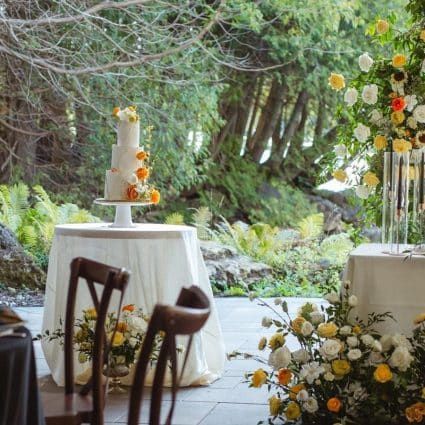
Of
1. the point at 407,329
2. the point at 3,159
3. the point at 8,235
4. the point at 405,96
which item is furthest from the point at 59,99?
the point at 407,329

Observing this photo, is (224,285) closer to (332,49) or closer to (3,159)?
(3,159)

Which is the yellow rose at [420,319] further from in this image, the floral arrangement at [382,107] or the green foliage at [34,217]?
the green foliage at [34,217]

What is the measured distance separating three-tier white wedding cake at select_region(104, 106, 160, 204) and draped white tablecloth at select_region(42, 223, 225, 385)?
7.6 inches

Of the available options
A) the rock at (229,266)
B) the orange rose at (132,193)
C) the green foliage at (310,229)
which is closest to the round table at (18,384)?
the orange rose at (132,193)

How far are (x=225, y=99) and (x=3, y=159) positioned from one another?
12.7 ft

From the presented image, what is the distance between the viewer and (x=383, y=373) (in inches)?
145

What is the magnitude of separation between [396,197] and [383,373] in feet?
2.85

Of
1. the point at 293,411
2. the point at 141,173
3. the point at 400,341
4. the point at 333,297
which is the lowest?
the point at 293,411

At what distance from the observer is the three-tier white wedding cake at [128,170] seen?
504 cm

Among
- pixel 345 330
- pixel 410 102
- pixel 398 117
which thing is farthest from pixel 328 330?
pixel 410 102

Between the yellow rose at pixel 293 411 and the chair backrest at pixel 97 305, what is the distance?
3.95ft

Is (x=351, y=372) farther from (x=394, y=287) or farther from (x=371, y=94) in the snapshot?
(x=371, y=94)

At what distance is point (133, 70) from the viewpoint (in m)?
11.0

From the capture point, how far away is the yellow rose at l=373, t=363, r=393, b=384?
3.68m
